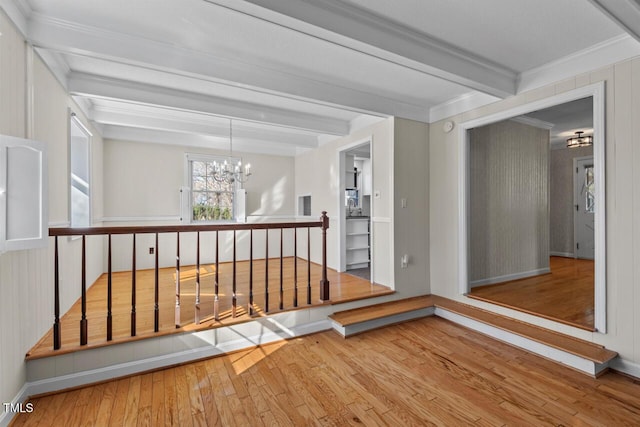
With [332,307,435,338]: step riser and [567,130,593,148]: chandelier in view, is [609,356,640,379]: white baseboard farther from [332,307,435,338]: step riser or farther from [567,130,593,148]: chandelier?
[567,130,593,148]: chandelier

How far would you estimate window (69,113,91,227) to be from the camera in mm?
3677

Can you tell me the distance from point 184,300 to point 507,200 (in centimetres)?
475

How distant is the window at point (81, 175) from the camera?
368 cm

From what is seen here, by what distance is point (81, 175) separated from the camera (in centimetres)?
389

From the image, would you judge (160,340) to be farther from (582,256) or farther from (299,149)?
(582,256)

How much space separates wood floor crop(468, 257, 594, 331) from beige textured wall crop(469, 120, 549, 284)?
28cm

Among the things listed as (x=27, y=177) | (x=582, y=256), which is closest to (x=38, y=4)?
(x=27, y=177)

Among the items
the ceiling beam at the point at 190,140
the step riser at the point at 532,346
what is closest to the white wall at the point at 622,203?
the step riser at the point at 532,346

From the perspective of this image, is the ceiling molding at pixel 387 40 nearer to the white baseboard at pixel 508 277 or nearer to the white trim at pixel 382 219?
the white trim at pixel 382 219

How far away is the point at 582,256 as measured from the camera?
6402 millimetres

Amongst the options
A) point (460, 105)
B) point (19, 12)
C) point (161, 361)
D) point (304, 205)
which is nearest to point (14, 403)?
point (161, 361)

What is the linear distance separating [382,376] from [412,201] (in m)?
2.26

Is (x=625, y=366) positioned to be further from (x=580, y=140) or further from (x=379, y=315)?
(x=580, y=140)

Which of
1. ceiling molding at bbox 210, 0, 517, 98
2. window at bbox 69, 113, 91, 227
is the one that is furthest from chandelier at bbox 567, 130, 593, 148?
window at bbox 69, 113, 91, 227
